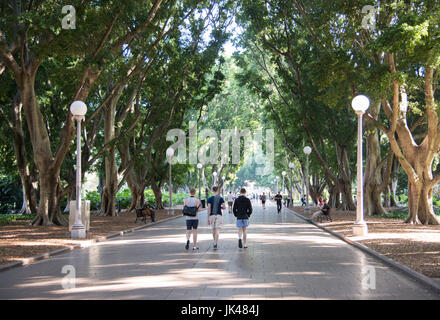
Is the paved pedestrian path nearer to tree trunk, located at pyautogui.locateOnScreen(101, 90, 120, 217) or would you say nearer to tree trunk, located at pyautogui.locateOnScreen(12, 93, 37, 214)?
tree trunk, located at pyautogui.locateOnScreen(12, 93, 37, 214)

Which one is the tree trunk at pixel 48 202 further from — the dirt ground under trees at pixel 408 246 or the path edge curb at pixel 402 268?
the path edge curb at pixel 402 268

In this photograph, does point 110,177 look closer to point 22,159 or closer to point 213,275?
point 22,159

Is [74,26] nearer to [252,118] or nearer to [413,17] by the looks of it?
[413,17]

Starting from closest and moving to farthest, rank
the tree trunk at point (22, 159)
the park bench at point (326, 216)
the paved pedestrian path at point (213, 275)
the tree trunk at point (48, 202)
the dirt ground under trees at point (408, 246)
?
1. the paved pedestrian path at point (213, 275)
2. the dirt ground under trees at point (408, 246)
3. the tree trunk at point (48, 202)
4. the park bench at point (326, 216)
5. the tree trunk at point (22, 159)

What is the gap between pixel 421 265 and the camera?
9867 millimetres

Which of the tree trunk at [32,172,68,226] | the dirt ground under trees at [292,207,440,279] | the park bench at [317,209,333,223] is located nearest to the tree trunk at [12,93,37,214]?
the tree trunk at [32,172,68,226]

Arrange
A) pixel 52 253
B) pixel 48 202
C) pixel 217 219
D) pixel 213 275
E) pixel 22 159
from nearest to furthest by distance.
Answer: pixel 213 275, pixel 52 253, pixel 217 219, pixel 48 202, pixel 22 159

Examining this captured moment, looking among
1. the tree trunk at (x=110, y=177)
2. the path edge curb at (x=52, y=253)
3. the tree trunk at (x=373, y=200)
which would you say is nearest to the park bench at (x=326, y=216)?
the tree trunk at (x=373, y=200)

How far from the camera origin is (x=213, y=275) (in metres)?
9.02

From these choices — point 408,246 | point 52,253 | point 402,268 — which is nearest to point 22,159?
point 52,253

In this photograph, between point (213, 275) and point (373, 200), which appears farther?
point (373, 200)

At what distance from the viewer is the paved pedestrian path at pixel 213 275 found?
7.38 metres

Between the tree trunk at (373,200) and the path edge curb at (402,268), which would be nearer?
the path edge curb at (402,268)
